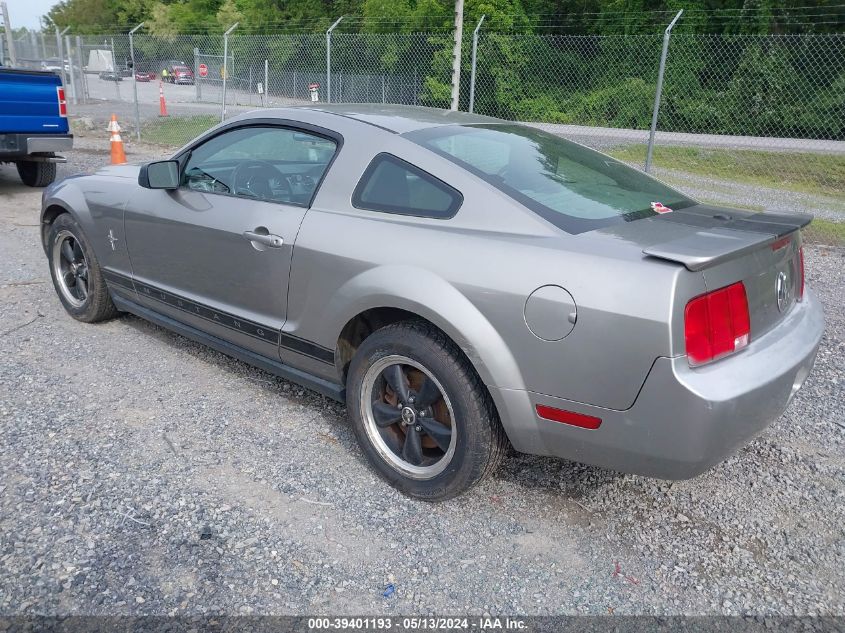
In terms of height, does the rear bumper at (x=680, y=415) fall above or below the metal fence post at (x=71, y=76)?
below

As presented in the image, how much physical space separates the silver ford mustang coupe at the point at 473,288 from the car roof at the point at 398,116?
1.0 inches

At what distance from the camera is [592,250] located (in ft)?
7.84

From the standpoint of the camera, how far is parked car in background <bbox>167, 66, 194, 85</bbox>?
2214cm

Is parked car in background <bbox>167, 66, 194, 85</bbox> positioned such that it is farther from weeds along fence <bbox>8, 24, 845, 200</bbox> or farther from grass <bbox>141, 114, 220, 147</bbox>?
grass <bbox>141, 114, 220, 147</bbox>

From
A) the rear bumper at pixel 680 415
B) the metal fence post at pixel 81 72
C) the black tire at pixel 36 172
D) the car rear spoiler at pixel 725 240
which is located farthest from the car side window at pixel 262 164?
the metal fence post at pixel 81 72

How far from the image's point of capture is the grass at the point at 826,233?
8.05 m

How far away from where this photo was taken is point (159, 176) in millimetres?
3707

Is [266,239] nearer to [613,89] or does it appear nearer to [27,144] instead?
[27,144]

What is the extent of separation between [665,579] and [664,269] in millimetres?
1122

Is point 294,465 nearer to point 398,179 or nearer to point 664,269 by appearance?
point 398,179

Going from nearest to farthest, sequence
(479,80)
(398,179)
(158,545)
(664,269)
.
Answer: (664,269) → (158,545) → (398,179) → (479,80)

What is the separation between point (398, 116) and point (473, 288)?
125 cm

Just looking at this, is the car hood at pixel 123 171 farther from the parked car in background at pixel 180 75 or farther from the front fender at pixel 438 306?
the parked car in background at pixel 180 75

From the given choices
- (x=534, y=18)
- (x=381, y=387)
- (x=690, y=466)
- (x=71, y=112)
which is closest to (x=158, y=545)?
(x=381, y=387)
